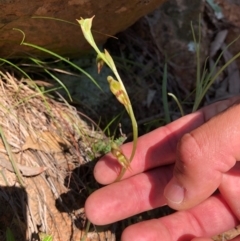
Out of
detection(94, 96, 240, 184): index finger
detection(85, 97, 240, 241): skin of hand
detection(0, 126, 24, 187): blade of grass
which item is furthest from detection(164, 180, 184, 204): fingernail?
detection(0, 126, 24, 187): blade of grass

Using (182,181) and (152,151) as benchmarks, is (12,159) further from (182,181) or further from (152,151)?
(182,181)

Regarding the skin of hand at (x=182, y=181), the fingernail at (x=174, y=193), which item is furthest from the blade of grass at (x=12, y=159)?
the fingernail at (x=174, y=193)

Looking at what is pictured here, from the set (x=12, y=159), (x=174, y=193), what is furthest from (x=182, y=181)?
(x=12, y=159)

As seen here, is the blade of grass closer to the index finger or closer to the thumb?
the index finger

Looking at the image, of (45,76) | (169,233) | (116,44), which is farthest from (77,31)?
(169,233)

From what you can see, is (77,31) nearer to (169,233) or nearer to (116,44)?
(116,44)

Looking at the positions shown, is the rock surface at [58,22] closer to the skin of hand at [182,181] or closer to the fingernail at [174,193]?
the skin of hand at [182,181]

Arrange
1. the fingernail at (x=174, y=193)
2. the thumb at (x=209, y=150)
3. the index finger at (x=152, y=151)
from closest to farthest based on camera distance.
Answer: the thumb at (x=209, y=150) → the fingernail at (x=174, y=193) → the index finger at (x=152, y=151)
